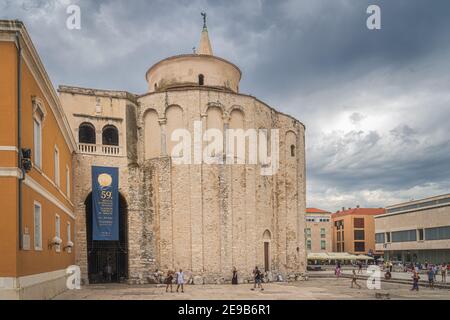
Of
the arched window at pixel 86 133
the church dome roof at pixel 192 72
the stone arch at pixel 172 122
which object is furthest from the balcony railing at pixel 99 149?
the church dome roof at pixel 192 72

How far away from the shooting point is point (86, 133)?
32.3 metres

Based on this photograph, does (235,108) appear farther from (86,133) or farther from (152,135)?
(86,133)

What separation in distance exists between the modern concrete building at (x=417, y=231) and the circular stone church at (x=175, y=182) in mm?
27878

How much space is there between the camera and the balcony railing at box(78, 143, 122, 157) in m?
31.0

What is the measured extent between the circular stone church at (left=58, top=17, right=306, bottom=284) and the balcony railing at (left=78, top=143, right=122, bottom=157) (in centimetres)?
6

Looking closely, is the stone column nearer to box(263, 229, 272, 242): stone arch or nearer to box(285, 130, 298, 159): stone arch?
box(263, 229, 272, 242): stone arch

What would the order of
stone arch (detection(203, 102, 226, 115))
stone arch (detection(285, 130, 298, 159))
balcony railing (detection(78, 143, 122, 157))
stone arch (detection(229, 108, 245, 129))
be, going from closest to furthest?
balcony railing (detection(78, 143, 122, 157))
stone arch (detection(203, 102, 226, 115))
stone arch (detection(229, 108, 245, 129))
stone arch (detection(285, 130, 298, 159))

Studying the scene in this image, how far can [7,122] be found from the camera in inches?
553

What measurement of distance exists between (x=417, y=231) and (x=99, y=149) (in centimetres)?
4322

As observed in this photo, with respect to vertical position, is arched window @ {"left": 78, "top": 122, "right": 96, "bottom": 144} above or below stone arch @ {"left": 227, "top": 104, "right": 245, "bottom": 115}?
below

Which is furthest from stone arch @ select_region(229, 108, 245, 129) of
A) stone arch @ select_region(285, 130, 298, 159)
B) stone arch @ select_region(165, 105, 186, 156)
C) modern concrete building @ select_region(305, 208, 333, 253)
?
modern concrete building @ select_region(305, 208, 333, 253)

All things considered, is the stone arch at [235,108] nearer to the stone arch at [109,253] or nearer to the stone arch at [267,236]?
the stone arch at [267,236]

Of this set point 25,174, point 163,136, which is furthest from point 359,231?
point 25,174
